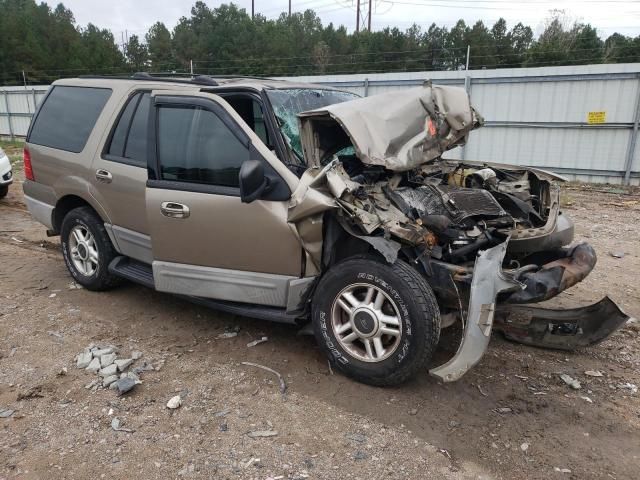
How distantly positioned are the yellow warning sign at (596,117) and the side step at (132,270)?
10.4 meters

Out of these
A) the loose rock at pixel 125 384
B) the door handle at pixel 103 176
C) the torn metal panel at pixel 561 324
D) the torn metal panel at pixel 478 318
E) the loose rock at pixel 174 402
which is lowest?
the loose rock at pixel 174 402

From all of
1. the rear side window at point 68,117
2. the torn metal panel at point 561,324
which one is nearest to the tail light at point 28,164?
the rear side window at point 68,117

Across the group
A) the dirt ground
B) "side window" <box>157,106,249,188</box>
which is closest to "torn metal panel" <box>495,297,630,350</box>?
the dirt ground

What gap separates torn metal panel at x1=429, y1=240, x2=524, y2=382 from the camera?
2.85 metres

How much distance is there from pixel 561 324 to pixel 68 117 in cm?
470

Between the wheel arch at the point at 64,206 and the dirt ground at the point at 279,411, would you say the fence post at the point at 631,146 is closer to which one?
the dirt ground at the point at 279,411

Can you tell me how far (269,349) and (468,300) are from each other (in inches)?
60.9

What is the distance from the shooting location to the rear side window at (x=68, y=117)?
15.4 ft

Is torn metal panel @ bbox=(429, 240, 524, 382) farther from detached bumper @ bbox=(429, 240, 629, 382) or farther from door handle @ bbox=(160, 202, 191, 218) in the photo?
door handle @ bbox=(160, 202, 191, 218)

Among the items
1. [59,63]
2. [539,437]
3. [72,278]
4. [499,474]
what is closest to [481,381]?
[539,437]

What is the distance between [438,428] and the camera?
9.73 feet

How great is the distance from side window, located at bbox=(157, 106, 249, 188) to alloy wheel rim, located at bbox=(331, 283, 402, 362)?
1122 millimetres

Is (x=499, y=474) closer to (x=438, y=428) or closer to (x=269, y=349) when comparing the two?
(x=438, y=428)

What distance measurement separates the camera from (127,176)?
4188mm
